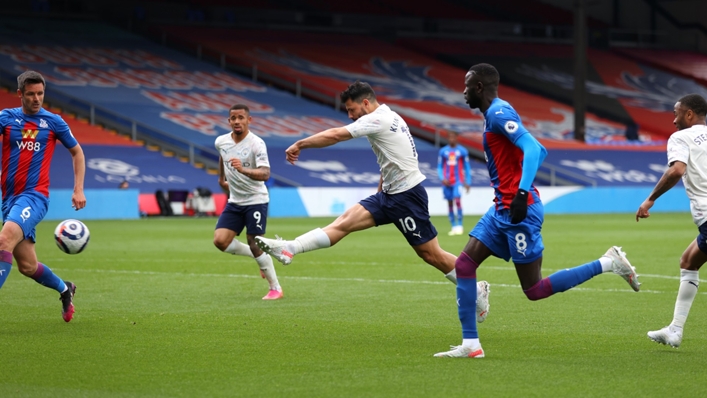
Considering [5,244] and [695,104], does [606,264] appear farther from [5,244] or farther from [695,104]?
[5,244]

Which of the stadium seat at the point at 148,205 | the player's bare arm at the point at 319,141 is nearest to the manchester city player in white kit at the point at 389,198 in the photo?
the player's bare arm at the point at 319,141

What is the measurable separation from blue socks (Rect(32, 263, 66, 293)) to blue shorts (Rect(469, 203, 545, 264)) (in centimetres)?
394

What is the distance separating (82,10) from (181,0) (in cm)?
487

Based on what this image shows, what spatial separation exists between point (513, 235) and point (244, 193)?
513cm

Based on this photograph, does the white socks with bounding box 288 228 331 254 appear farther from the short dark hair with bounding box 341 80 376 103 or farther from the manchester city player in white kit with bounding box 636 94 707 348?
the manchester city player in white kit with bounding box 636 94 707 348

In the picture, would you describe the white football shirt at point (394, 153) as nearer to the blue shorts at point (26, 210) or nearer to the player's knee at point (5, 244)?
the blue shorts at point (26, 210)

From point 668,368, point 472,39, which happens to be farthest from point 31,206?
point 472,39

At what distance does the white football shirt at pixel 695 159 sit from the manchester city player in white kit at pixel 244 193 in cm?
503

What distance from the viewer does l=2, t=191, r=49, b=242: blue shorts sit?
8.35 metres

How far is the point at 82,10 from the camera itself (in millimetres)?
48156

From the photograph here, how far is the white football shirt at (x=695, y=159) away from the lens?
7316 millimetres

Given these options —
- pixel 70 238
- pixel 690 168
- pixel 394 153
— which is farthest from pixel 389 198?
pixel 70 238

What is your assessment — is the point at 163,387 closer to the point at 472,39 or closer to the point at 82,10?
the point at 82,10

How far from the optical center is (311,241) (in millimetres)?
8430
